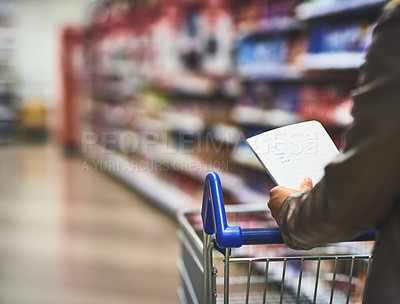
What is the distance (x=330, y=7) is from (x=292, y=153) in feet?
7.07

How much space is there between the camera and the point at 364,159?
0.79m

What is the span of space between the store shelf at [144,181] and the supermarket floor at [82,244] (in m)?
0.14

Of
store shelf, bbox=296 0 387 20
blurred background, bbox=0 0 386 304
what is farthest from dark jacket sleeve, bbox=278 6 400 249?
blurred background, bbox=0 0 386 304

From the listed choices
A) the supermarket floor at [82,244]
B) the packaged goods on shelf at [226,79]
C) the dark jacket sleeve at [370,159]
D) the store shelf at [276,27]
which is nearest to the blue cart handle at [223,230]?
the dark jacket sleeve at [370,159]

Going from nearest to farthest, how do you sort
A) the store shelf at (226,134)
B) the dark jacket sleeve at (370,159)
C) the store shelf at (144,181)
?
1. the dark jacket sleeve at (370,159)
2. the store shelf at (226,134)
3. the store shelf at (144,181)

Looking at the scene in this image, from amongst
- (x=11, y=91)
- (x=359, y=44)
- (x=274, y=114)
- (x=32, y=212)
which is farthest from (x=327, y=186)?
(x=11, y=91)

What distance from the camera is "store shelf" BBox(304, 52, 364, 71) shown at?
9.50 feet

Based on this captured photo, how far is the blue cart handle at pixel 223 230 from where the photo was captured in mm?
1071

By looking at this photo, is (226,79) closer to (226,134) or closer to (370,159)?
(226,134)

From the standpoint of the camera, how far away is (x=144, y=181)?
643 centimetres

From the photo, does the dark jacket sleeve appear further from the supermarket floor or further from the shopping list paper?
the supermarket floor

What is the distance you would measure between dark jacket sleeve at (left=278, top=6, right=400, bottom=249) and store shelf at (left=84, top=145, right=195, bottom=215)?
426cm

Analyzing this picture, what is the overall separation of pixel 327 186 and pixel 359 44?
2.32 m

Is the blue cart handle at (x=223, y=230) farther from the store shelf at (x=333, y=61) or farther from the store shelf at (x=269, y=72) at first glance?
→ the store shelf at (x=269, y=72)
